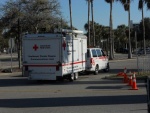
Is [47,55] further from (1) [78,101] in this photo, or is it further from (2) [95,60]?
(1) [78,101]

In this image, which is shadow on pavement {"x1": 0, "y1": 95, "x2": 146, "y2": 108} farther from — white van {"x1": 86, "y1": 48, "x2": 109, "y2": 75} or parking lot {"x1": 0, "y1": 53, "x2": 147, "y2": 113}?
white van {"x1": 86, "y1": 48, "x2": 109, "y2": 75}

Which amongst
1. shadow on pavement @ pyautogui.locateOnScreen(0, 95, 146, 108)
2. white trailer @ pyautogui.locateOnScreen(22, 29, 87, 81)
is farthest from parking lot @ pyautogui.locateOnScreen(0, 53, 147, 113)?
white trailer @ pyautogui.locateOnScreen(22, 29, 87, 81)

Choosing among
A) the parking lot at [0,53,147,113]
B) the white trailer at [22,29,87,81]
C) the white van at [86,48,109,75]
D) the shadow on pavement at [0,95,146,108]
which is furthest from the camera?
the white van at [86,48,109,75]

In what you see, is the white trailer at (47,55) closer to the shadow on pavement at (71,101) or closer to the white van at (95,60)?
the white van at (95,60)

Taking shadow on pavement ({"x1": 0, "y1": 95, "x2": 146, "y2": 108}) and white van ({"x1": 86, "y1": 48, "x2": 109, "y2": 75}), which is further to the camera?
white van ({"x1": 86, "y1": 48, "x2": 109, "y2": 75})

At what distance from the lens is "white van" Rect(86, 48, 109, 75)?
84.8 ft

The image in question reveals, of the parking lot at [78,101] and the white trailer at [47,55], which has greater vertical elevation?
the white trailer at [47,55]

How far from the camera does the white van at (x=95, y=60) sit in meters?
25.9

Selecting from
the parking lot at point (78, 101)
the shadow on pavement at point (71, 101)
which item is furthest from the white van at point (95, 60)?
the shadow on pavement at point (71, 101)

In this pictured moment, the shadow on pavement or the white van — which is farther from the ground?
the white van

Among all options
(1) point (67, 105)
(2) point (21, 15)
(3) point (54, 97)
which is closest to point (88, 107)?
(1) point (67, 105)

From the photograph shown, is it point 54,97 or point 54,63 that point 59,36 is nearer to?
point 54,63

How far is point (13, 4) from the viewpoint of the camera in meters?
37.6

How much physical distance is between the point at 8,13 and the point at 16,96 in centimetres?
2299
